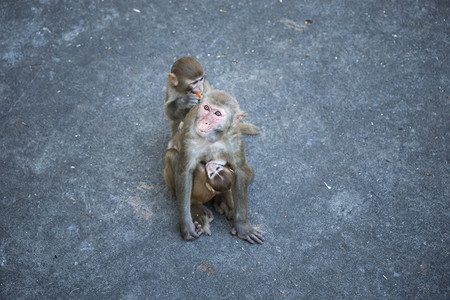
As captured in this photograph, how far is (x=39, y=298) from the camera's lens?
4555mm

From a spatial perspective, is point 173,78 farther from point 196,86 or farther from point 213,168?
point 213,168

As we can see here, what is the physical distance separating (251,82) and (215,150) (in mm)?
1995

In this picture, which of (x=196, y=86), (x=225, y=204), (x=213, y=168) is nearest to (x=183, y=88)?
(x=196, y=86)

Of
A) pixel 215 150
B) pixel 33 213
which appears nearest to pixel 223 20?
pixel 215 150

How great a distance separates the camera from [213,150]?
15.4 ft

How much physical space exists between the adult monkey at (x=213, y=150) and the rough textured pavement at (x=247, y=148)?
0.24 metres

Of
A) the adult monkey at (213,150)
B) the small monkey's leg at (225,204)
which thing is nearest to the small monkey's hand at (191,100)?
the adult monkey at (213,150)

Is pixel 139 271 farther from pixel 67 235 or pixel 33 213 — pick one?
pixel 33 213

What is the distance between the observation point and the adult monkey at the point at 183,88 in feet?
16.6

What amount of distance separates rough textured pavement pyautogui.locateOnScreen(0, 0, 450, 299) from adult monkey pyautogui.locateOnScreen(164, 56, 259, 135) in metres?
0.65

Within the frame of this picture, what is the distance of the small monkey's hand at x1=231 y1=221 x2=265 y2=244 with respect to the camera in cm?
495

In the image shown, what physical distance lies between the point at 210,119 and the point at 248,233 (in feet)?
4.30

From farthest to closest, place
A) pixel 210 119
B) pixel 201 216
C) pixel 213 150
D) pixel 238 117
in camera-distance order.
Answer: pixel 201 216
pixel 213 150
pixel 238 117
pixel 210 119

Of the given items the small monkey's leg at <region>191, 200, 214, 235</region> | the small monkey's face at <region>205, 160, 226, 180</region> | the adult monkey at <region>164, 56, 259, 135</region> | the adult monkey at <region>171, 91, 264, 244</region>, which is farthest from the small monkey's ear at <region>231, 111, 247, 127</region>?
the small monkey's leg at <region>191, 200, 214, 235</region>
